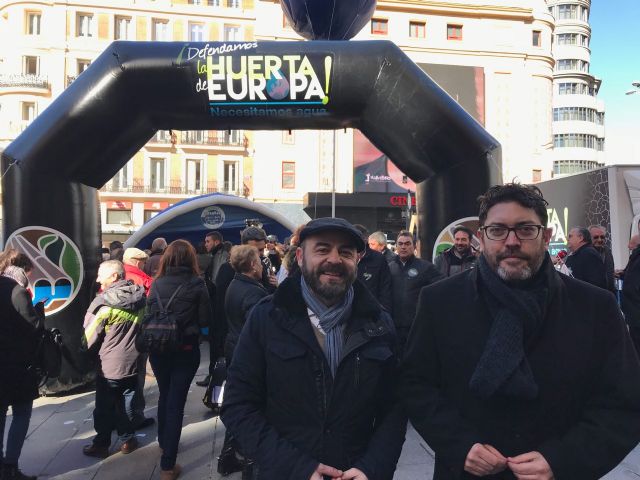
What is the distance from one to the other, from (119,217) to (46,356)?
2884 centimetres

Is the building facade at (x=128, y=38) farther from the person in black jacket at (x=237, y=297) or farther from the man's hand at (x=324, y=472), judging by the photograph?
the man's hand at (x=324, y=472)

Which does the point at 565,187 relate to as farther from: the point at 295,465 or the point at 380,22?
the point at 380,22

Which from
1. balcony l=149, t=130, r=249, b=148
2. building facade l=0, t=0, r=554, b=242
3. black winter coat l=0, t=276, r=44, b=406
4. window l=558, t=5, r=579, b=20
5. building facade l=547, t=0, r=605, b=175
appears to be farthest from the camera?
window l=558, t=5, r=579, b=20

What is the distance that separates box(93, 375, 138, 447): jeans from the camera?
13.3 feet

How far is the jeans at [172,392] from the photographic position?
364cm

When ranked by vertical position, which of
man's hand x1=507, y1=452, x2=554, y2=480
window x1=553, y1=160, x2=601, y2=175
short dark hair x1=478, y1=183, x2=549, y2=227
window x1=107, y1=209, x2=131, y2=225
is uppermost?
window x1=553, y1=160, x2=601, y2=175

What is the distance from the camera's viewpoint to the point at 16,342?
340 centimetres

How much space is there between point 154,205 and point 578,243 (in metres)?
28.1

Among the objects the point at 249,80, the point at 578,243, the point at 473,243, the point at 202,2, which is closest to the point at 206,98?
the point at 249,80

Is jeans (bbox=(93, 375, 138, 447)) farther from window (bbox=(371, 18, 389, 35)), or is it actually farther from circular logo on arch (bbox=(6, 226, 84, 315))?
window (bbox=(371, 18, 389, 35))

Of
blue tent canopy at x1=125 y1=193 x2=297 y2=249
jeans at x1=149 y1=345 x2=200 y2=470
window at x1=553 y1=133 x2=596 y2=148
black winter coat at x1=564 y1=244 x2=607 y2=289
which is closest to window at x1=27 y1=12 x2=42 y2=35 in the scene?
blue tent canopy at x1=125 y1=193 x2=297 y2=249

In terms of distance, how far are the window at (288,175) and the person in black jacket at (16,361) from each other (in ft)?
80.0

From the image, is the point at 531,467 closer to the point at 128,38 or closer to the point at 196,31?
the point at 196,31

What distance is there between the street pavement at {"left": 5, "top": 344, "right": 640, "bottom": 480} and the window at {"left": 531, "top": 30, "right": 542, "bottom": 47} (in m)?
33.2
